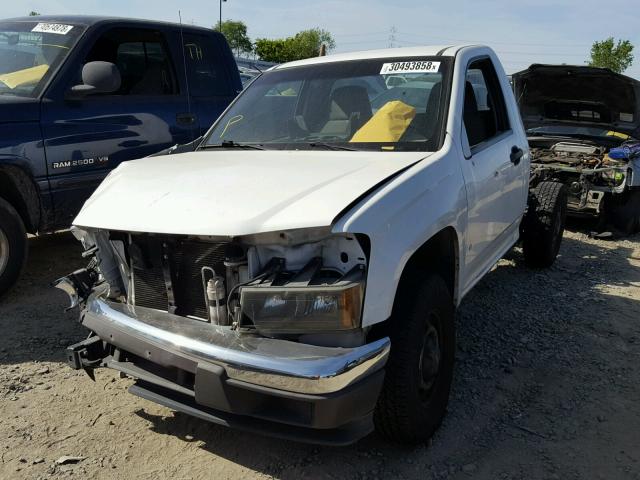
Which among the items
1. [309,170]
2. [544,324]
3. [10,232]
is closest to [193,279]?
[309,170]

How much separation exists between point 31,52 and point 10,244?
5.53 ft

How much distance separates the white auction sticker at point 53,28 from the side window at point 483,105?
3.34m

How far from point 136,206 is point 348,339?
115cm

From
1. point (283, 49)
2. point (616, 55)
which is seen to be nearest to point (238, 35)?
point (283, 49)

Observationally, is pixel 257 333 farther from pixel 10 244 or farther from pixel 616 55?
pixel 616 55

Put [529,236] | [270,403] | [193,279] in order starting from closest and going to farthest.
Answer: [270,403] < [193,279] < [529,236]

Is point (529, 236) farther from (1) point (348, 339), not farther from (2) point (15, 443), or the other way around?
(2) point (15, 443)

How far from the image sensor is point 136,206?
2.69 meters

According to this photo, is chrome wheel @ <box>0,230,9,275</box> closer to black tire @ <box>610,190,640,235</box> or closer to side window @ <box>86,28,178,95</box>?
side window @ <box>86,28,178,95</box>

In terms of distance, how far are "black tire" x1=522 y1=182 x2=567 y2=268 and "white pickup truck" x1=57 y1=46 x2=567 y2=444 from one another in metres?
1.93

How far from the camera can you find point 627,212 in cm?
712

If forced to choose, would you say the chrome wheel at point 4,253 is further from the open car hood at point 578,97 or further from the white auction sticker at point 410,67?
the open car hood at point 578,97

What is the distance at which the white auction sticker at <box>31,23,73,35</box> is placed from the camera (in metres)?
4.92

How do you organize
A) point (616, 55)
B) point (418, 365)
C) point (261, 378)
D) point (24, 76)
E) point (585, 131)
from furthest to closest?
point (616, 55)
point (585, 131)
point (24, 76)
point (418, 365)
point (261, 378)
